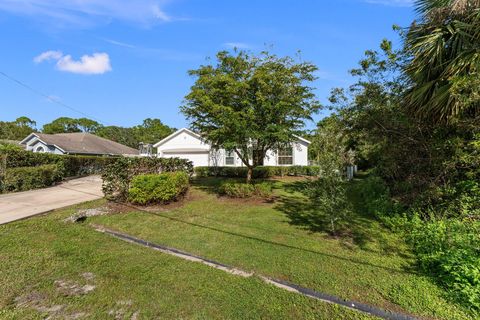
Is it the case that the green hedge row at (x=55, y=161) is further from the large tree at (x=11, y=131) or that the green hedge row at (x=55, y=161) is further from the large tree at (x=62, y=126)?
the large tree at (x=62, y=126)

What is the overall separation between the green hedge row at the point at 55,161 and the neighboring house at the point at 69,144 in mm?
4937

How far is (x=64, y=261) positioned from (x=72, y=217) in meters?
2.84

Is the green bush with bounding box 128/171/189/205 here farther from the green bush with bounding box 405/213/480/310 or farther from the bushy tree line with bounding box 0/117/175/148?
the bushy tree line with bounding box 0/117/175/148

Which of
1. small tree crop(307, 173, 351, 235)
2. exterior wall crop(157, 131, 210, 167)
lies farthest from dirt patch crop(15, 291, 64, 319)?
exterior wall crop(157, 131, 210, 167)

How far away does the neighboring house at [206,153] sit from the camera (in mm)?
18844

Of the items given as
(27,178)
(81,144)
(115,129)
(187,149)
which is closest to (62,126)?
(115,129)

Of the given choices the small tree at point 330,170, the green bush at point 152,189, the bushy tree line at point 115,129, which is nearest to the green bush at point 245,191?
the green bush at point 152,189

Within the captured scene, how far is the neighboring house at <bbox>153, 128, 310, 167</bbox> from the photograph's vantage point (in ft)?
61.8

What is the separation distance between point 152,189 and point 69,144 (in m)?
20.5

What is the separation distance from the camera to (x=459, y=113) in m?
5.06

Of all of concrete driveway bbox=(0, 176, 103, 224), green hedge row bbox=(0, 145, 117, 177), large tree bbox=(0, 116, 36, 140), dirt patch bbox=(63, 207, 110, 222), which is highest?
large tree bbox=(0, 116, 36, 140)

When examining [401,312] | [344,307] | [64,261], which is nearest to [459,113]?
[401,312]

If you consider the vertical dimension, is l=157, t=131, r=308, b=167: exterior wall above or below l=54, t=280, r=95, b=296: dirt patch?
above

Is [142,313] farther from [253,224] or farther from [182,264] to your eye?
[253,224]
